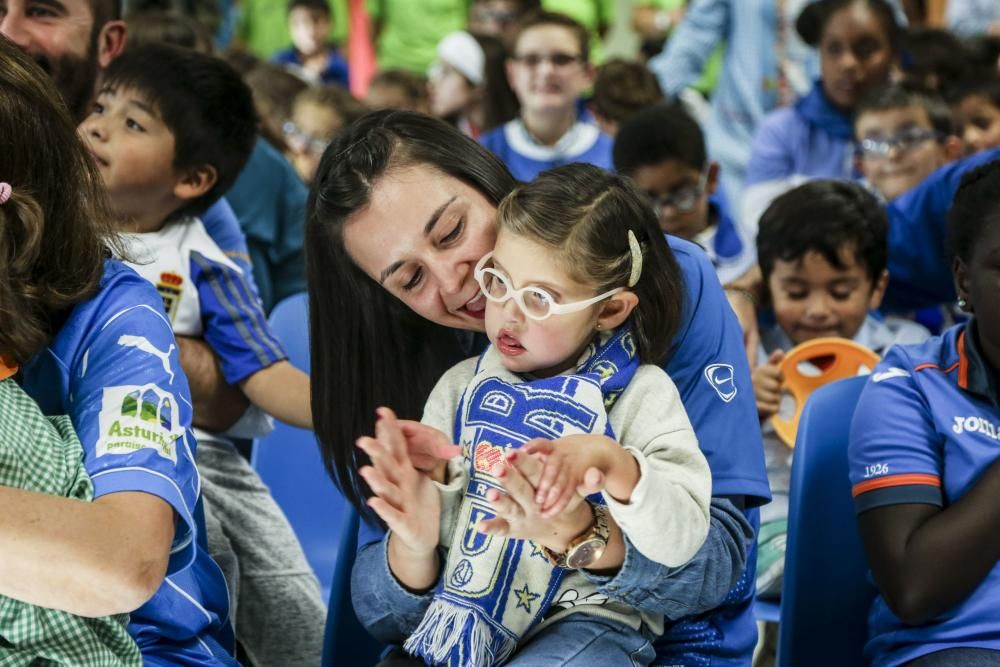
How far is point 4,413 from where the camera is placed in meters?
1.42

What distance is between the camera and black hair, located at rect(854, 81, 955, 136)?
3.72m

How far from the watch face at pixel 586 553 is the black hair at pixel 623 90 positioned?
3.96 meters

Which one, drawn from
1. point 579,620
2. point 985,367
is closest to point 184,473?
point 579,620

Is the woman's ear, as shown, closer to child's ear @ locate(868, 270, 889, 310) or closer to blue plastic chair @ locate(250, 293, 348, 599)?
child's ear @ locate(868, 270, 889, 310)

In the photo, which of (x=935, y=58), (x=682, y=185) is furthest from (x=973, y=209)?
(x=935, y=58)

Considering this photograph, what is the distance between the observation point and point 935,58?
4.95 metres

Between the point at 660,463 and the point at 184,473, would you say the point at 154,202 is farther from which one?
the point at 660,463

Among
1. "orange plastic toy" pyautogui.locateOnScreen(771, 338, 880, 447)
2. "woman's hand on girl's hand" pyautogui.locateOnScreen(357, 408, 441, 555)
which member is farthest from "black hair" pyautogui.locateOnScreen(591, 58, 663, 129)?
"woman's hand on girl's hand" pyautogui.locateOnScreen(357, 408, 441, 555)

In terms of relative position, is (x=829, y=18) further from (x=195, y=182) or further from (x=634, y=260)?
(x=634, y=260)

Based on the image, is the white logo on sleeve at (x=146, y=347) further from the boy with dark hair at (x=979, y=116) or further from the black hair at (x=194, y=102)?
the boy with dark hair at (x=979, y=116)

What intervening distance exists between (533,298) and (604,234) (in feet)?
0.40

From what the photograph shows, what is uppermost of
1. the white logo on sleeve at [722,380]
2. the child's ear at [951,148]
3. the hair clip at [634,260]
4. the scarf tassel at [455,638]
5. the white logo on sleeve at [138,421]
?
the child's ear at [951,148]

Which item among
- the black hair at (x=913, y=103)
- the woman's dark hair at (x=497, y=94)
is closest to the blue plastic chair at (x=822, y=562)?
the black hair at (x=913, y=103)

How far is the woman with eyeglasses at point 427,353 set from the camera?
158cm
